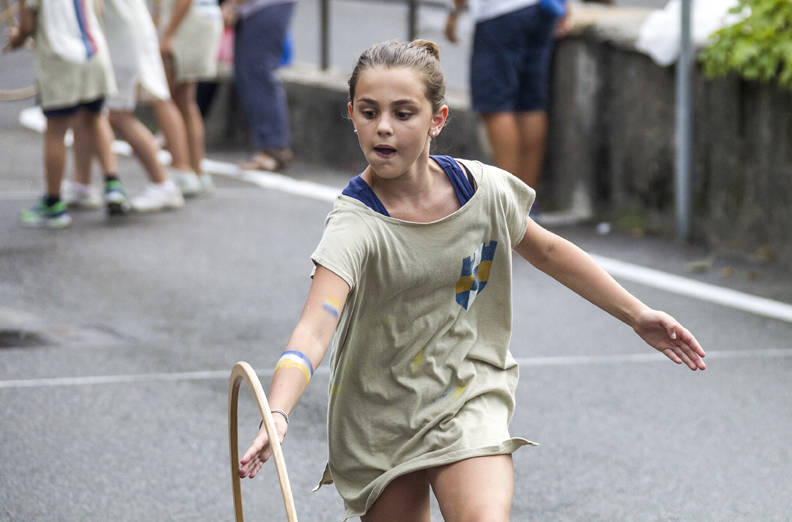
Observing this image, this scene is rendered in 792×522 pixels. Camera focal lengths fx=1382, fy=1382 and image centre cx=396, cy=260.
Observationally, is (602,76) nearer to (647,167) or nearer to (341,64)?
(647,167)

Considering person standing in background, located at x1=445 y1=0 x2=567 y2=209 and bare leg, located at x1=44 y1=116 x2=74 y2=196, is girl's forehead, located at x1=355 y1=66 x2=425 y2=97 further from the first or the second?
bare leg, located at x1=44 y1=116 x2=74 y2=196

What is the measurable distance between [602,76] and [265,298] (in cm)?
318

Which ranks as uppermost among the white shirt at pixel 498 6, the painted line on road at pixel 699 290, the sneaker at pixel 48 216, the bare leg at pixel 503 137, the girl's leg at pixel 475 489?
the white shirt at pixel 498 6

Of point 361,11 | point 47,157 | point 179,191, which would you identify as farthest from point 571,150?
point 361,11

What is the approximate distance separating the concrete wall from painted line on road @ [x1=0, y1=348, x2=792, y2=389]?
1800 mm

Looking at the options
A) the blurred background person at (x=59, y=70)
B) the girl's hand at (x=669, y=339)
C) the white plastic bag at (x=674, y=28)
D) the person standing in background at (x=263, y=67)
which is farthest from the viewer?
the person standing in background at (x=263, y=67)

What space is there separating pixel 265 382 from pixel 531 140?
3682 mm

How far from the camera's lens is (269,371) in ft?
18.8

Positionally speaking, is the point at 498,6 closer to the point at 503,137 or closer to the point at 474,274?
the point at 503,137

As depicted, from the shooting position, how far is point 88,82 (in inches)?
337

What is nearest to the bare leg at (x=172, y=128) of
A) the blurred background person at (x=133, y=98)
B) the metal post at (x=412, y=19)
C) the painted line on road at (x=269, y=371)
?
the blurred background person at (x=133, y=98)

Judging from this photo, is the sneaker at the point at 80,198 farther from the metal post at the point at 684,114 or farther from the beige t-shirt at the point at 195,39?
the metal post at the point at 684,114

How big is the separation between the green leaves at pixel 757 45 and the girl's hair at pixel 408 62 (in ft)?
15.0

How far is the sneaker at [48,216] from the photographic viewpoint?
8742 mm
